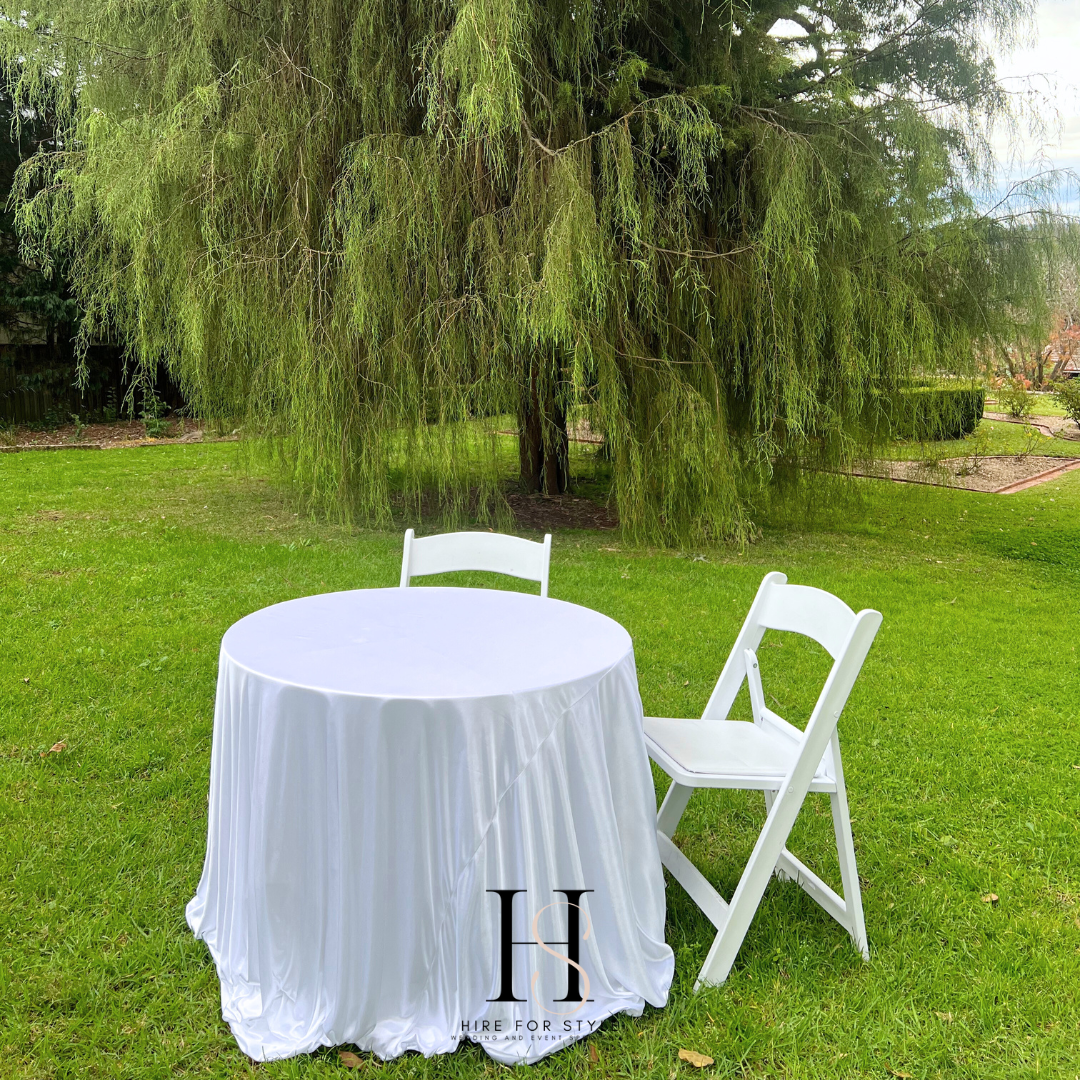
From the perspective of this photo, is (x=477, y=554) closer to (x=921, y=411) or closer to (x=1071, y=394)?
(x=921, y=411)

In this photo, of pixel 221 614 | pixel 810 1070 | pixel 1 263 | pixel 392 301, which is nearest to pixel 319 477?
pixel 392 301

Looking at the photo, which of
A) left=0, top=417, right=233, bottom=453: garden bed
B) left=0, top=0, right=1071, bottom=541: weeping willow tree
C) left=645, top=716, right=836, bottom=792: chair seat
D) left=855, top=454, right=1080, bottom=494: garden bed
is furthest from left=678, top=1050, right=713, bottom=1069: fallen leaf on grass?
left=0, top=417, right=233, bottom=453: garden bed

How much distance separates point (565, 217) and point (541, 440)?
3265mm

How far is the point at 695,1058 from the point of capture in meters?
1.90

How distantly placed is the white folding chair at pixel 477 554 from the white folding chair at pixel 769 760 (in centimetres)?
72

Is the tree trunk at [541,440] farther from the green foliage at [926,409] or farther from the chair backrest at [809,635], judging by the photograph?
the chair backrest at [809,635]

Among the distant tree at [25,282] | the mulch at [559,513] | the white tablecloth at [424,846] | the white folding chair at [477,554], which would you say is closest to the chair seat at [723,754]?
the white tablecloth at [424,846]

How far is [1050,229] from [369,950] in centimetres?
742

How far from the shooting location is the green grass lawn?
1.97 meters

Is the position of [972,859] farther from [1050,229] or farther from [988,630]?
[1050,229]

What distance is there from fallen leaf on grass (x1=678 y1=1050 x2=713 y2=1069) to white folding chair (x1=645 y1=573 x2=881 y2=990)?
0.64 feet

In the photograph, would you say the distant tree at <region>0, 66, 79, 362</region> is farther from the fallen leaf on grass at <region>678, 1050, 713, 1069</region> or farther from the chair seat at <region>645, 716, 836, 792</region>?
the fallen leaf on grass at <region>678, 1050, 713, 1069</region>

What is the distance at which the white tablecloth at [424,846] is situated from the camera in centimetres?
182

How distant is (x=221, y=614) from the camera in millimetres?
5102
